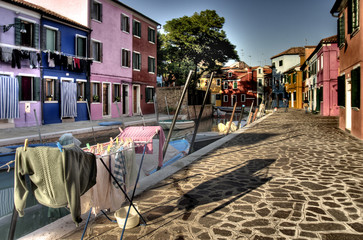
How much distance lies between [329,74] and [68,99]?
832 inches

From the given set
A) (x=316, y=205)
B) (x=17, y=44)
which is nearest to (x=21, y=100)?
(x=17, y=44)

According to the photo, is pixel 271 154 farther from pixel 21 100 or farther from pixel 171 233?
pixel 21 100

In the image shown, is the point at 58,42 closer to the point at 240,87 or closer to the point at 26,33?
the point at 26,33

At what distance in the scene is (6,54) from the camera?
15.5 meters

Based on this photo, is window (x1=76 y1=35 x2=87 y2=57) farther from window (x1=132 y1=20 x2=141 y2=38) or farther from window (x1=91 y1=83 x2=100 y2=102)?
window (x1=132 y1=20 x2=141 y2=38)

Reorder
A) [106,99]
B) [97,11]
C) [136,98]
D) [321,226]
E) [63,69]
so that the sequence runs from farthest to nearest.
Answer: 1. [136,98]
2. [106,99]
3. [97,11]
4. [63,69]
5. [321,226]

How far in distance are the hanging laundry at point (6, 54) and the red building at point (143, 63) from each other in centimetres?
1248

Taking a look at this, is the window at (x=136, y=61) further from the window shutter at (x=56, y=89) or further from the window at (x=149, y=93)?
the window shutter at (x=56, y=89)

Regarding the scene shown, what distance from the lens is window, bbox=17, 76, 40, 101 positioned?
54.4ft

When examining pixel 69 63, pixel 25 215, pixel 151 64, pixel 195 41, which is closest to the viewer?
pixel 25 215

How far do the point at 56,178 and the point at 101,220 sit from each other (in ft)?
4.81

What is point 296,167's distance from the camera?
6.70m

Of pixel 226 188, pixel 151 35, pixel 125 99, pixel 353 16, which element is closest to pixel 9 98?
pixel 125 99

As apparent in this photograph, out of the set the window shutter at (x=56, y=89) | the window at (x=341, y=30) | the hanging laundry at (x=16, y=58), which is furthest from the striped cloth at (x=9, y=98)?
the window at (x=341, y=30)
